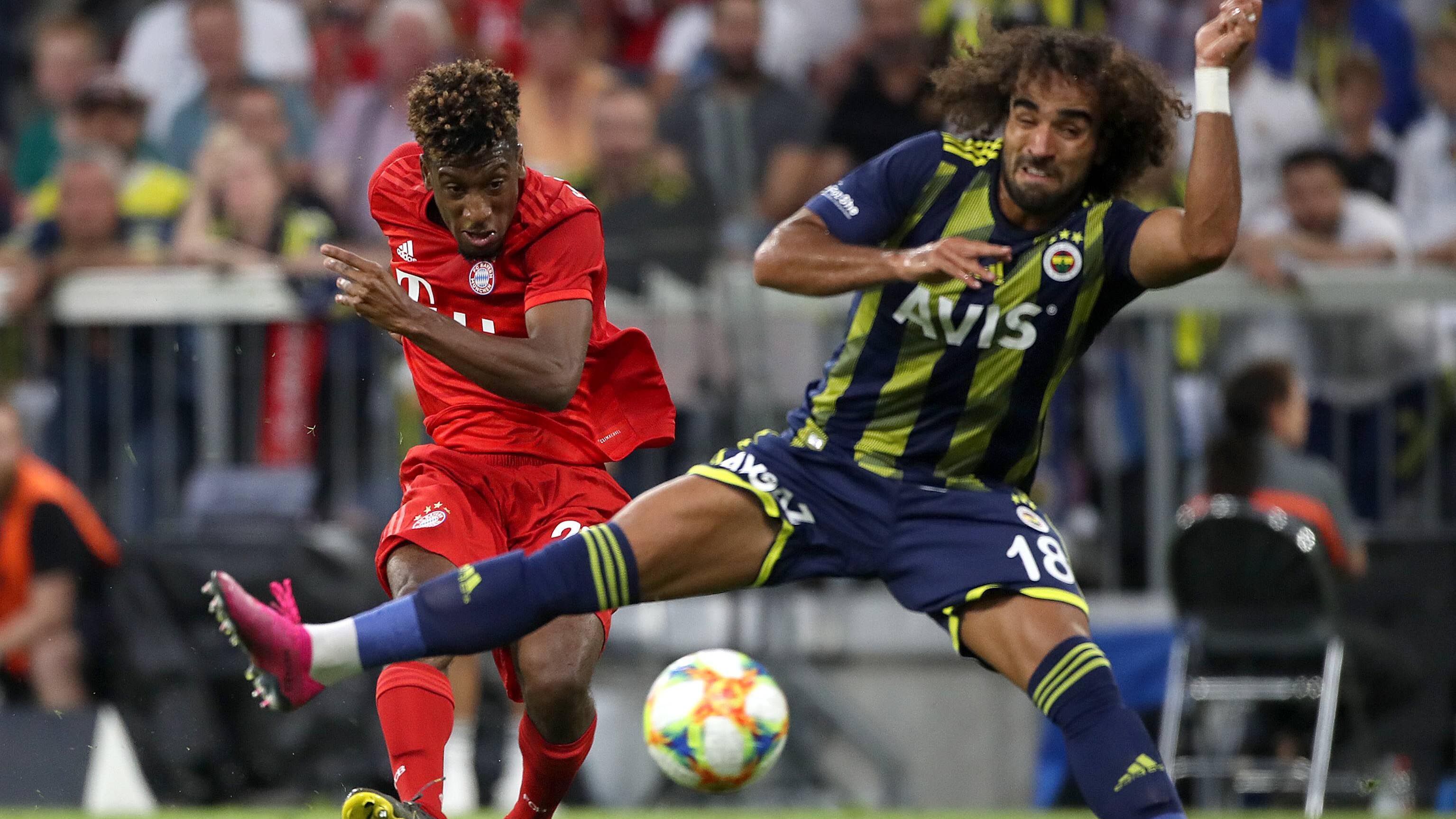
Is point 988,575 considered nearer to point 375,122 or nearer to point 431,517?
point 431,517

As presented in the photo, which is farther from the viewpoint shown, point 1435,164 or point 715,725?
point 1435,164

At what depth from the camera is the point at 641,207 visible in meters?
9.75

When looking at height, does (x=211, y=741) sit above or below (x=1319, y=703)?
below

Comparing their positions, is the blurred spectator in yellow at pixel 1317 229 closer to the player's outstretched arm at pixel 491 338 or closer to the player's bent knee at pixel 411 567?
the player's outstretched arm at pixel 491 338

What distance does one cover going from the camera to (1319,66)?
36.2ft

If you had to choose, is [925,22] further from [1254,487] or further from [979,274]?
[979,274]

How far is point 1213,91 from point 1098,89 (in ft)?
1.29

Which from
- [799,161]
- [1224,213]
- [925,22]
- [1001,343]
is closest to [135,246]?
[799,161]

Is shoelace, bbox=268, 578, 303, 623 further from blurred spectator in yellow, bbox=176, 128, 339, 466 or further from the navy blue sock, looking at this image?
blurred spectator in yellow, bbox=176, 128, 339, 466

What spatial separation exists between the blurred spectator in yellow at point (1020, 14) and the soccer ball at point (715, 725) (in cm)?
468

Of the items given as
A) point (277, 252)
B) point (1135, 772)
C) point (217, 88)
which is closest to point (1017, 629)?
point (1135, 772)

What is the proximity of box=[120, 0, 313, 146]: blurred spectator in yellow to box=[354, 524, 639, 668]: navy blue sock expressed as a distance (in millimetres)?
6826

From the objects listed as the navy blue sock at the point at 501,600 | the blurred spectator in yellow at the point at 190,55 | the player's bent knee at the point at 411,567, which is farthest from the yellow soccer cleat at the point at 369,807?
the blurred spectator in yellow at the point at 190,55

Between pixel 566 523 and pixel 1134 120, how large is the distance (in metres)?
2.00
